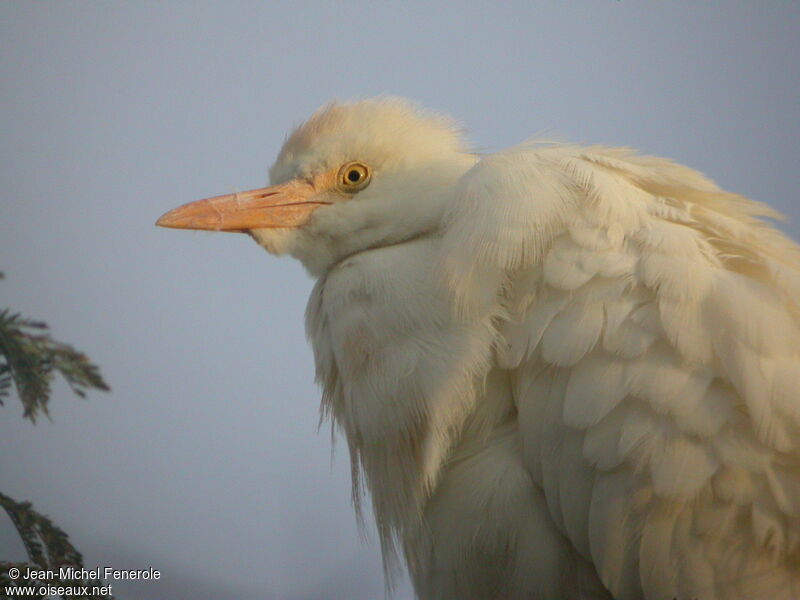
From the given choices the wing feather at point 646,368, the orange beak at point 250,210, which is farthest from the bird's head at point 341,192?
the wing feather at point 646,368

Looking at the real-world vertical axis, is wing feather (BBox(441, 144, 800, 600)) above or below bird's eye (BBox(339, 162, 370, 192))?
below

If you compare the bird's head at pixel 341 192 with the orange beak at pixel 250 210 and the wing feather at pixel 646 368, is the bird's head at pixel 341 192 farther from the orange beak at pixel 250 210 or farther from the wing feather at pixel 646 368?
the wing feather at pixel 646 368

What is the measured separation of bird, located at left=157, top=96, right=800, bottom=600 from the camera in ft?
3.65

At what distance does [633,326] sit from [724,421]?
0.19 m

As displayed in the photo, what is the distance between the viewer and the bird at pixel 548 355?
111cm

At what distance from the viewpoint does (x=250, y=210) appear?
1463 mm

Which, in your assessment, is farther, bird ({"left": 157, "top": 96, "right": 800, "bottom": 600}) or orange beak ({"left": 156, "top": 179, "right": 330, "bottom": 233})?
orange beak ({"left": 156, "top": 179, "right": 330, "bottom": 233})

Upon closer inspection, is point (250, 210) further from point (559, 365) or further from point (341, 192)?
point (559, 365)

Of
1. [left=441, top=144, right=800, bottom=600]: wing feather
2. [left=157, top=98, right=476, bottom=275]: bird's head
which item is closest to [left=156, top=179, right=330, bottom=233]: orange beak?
[left=157, top=98, right=476, bottom=275]: bird's head

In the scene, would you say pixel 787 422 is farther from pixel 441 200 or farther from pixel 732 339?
pixel 441 200

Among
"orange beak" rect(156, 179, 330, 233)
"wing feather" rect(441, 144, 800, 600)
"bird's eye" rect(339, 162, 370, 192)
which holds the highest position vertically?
"bird's eye" rect(339, 162, 370, 192)

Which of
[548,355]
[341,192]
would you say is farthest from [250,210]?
[548,355]

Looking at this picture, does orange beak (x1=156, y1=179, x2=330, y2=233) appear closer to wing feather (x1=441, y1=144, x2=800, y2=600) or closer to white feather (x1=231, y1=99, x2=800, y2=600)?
white feather (x1=231, y1=99, x2=800, y2=600)

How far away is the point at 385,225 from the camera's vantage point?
4.65 feet
